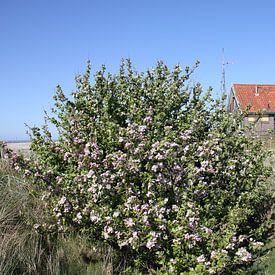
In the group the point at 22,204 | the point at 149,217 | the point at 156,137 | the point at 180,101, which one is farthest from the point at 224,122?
the point at 22,204

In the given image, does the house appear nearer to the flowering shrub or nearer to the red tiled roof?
the red tiled roof

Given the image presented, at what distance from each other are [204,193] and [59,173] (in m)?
1.96

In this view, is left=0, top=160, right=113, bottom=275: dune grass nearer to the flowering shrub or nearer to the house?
the flowering shrub

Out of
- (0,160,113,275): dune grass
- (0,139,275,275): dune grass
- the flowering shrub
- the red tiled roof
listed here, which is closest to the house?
the red tiled roof

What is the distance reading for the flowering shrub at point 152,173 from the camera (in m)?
4.35

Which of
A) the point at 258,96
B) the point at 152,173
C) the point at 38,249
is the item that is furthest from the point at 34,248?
the point at 258,96

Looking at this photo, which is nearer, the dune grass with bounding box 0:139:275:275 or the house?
the dune grass with bounding box 0:139:275:275

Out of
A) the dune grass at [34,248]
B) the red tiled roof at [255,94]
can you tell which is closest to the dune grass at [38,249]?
the dune grass at [34,248]

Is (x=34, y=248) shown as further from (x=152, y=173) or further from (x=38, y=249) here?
(x=152, y=173)

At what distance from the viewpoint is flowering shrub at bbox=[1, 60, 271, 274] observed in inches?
171

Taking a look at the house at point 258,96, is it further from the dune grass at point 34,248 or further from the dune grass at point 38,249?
the dune grass at point 34,248

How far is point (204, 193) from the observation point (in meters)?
4.82

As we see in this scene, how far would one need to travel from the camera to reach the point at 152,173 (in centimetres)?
462

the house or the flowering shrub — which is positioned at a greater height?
the house
